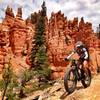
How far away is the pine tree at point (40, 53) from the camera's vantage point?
59875 millimetres

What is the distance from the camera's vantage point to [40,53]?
213ft

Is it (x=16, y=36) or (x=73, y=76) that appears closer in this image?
(x=73, y=76)

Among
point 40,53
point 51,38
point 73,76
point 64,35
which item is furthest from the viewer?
point 64,35

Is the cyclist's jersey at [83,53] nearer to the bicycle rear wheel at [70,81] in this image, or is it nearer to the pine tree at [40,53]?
the bicycle rear wheel at [70,81]

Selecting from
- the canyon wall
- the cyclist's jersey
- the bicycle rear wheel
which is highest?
the canyon wall

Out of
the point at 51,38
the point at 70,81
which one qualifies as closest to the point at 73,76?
the point at 70,81

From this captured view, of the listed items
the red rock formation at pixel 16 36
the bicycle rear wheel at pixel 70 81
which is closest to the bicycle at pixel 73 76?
the bicycle rear wheel at pixel 70 81

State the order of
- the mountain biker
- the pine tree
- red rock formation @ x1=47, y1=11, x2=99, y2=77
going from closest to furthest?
the mountain biker → the pine tree → red rock formation @ x1=47, y1=11, x2=99, y2=77

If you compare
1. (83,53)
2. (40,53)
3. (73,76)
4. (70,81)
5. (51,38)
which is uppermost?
(51,38)

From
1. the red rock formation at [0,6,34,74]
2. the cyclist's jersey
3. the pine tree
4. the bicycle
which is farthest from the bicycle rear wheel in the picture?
the red rock formation at [0,6,34,74]

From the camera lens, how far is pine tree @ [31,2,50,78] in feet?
196

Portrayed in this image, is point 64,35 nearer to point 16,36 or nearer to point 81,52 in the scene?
point 16,36

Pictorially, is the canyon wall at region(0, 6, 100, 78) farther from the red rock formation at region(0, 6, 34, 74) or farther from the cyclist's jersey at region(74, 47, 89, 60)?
the cyclist's jersey at region(74, 47, 89, 60)

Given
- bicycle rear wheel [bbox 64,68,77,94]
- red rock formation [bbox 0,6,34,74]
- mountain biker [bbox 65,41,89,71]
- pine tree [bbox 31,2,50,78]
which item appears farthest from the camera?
red rock formation [bbox 0,6,34,74]
